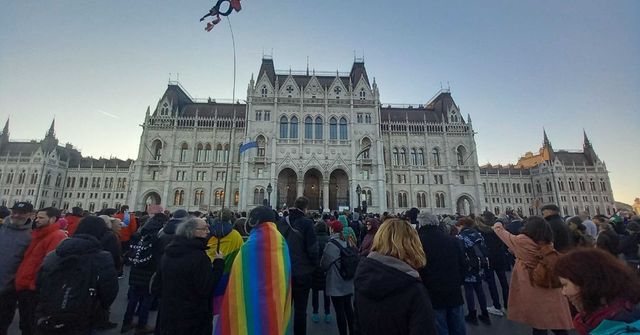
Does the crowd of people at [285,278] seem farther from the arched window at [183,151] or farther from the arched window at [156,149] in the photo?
the arched window at [156,149]

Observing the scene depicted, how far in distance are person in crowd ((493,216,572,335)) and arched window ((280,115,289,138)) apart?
101ft

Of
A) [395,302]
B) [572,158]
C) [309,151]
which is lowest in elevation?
[395,302]

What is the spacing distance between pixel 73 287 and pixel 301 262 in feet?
8.81

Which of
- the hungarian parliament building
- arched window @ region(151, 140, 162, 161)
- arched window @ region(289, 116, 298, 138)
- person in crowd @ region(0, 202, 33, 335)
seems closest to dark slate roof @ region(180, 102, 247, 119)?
the hungarian parliament building

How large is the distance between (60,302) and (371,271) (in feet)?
10.6

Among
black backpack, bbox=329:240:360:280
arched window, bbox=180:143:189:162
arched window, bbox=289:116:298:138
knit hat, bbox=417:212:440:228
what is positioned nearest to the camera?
knit hat, bbox=417:212:440:228

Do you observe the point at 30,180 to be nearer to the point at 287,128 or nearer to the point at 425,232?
the point at 287,128

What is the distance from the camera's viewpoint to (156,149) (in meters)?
36.3

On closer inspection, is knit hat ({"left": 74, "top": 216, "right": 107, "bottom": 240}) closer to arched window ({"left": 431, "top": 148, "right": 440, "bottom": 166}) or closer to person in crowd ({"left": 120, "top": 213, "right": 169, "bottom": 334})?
person in crowd ({"left": 120, "top": 213, "right": 169, "bottom": 334})

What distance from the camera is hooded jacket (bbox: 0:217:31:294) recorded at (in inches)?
153

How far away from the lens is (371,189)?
32438 mm

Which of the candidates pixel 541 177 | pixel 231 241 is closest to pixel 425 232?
pixel 231 241

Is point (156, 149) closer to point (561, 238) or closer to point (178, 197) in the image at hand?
point (178, 197)

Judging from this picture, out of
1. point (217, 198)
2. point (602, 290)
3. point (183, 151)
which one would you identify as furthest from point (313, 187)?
point (602, 290)
